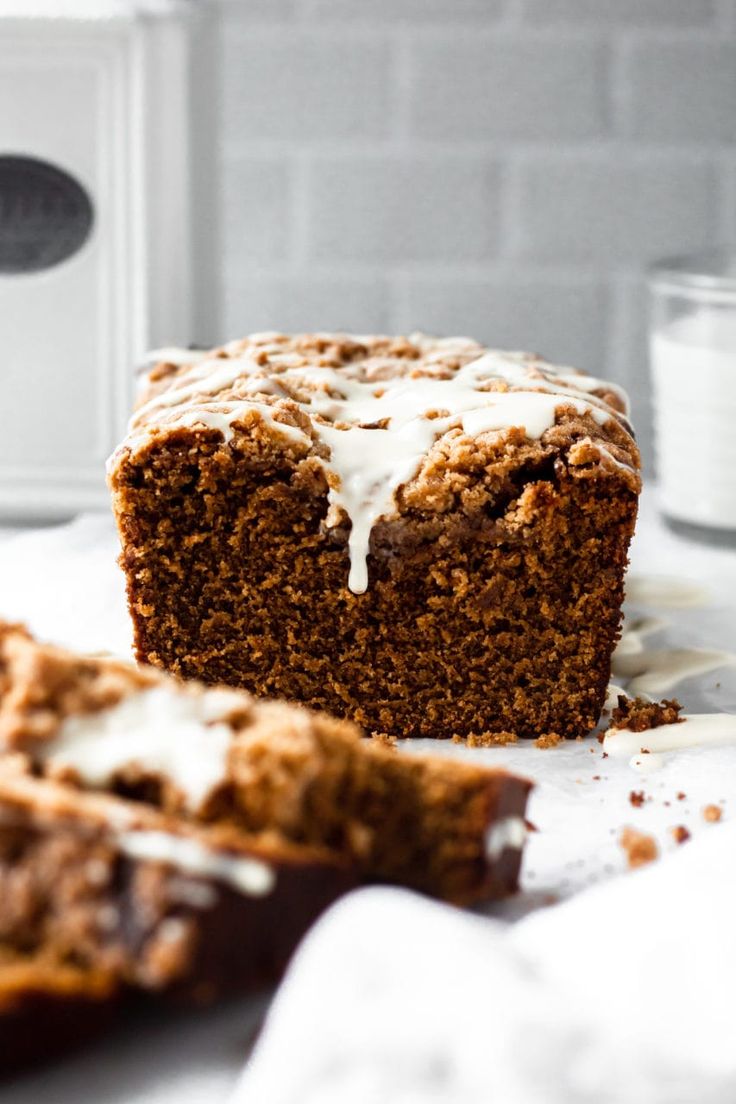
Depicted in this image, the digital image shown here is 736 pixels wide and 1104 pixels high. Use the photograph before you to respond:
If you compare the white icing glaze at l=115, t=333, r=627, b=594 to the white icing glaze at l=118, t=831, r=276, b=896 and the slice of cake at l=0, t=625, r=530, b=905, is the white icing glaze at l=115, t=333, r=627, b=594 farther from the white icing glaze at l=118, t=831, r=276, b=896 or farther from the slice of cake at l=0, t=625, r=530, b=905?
the white icing glaze at l=118, t=831, r=276, b=896

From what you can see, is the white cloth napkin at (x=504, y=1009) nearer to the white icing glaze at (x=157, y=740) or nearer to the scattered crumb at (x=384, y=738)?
the white icing glaze at (x=157, y=740)

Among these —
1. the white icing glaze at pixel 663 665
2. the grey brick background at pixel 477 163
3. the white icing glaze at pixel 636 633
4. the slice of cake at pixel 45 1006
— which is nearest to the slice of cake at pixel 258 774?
the slice of cake at pixel 45 1006

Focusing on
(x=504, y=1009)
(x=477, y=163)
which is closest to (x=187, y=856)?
(x=504, y=1009)

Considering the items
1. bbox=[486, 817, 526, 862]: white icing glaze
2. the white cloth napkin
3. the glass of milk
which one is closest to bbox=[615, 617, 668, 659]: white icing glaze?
the glass of milk

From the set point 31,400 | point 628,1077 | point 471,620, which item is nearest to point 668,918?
point 628,1077

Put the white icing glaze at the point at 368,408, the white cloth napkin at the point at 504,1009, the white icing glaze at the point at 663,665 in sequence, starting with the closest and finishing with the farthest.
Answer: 1. the white cloth napkin at the point at 504,1009
2. the white icing glaze at the point at 368,408
3. the white icing glaze at the point at 663,665

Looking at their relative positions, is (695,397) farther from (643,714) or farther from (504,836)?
(504,836)
